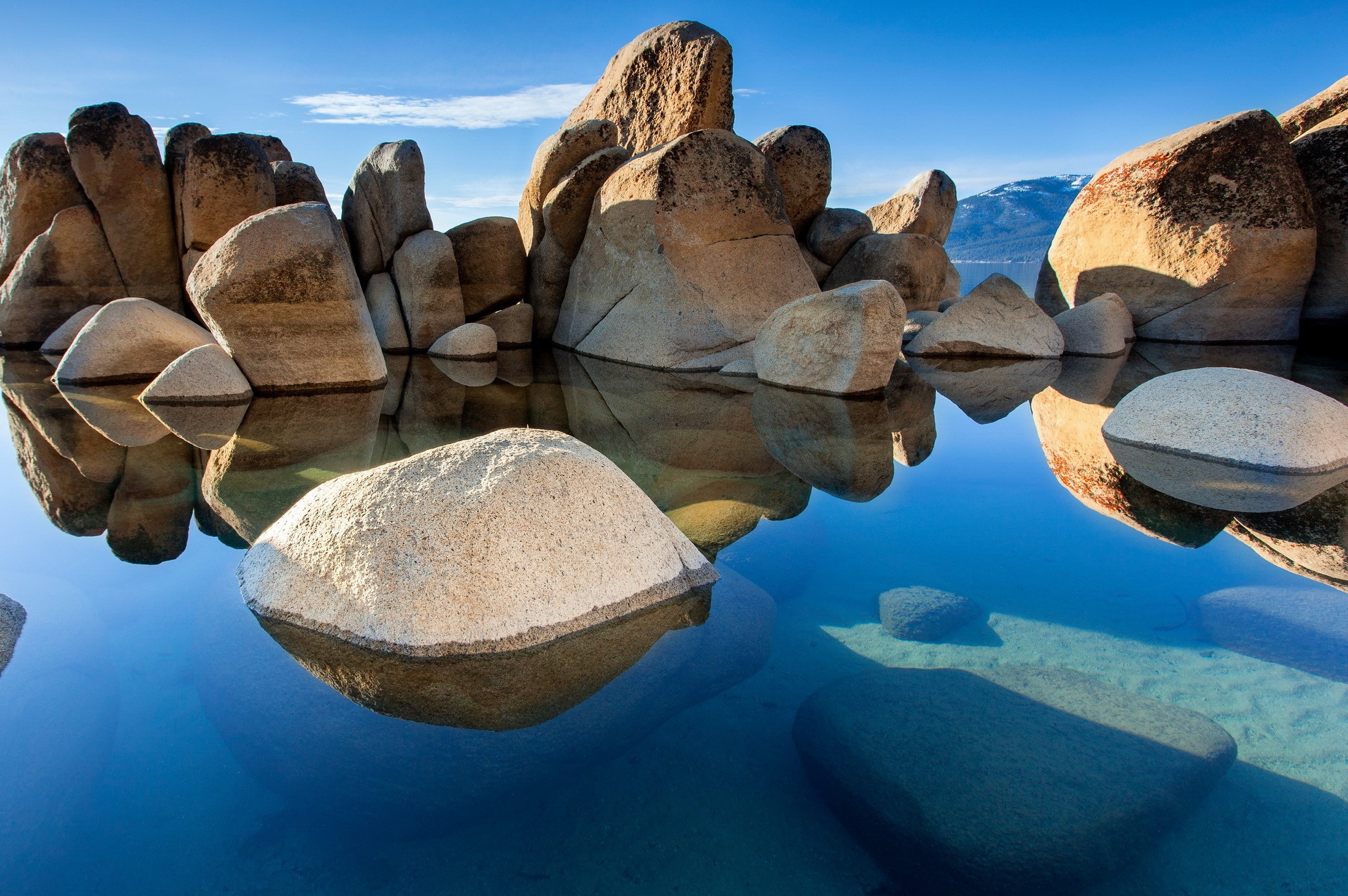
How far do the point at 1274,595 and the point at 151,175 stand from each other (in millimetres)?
12431

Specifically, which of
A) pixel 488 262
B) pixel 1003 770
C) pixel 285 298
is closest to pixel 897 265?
pixel 488 262

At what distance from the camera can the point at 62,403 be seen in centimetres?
638

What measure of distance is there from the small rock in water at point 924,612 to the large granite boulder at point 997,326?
7768mm

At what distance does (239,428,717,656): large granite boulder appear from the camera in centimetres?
239

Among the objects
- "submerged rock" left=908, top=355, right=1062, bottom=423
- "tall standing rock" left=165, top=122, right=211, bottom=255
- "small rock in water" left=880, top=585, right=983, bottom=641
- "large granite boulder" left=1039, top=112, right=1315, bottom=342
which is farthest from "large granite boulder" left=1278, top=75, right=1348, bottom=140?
"tall standing rock" left=165, top=122, right=211, bottom=255

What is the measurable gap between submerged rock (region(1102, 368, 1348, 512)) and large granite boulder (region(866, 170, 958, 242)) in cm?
995

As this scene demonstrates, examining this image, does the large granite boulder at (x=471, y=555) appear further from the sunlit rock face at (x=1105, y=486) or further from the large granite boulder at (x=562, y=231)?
the large granite boulder at (x=562, y=231)

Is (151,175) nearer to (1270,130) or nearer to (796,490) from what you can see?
(796,490)

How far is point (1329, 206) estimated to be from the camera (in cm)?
1021

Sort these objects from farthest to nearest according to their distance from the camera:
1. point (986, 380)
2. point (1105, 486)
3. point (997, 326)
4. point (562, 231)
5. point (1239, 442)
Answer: point (562, 231) → point (997, 326) → point (986, 380) → point (1239, 442) → point (1105, 486)

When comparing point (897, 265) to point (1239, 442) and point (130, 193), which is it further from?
point (130, 193)

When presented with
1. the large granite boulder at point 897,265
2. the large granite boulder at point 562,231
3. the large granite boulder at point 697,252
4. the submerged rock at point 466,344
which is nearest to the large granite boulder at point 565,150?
the large granite boulder at point 562,231

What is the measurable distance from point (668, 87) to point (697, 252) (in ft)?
9.89

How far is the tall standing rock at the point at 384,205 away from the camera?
1007 cm
